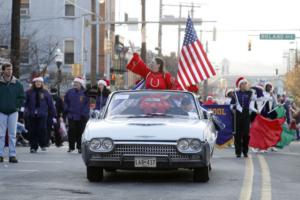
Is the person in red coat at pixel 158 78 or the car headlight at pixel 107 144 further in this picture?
the person in red coat at pixel 158 78

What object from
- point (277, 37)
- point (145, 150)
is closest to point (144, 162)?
point (145, 150)

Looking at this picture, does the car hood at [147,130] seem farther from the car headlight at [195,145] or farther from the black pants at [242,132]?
the black pants at [242,132]

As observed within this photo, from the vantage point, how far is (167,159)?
37.0 feet

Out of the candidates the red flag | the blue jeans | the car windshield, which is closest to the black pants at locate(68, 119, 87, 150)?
the blue jeans

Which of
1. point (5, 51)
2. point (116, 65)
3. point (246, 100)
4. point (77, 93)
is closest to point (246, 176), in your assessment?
point (246, 100)

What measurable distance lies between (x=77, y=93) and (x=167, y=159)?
8.12m

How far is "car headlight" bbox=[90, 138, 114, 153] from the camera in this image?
11320 millimetres

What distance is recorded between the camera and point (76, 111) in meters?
19.0

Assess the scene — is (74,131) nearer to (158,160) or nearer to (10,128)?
(10,128)

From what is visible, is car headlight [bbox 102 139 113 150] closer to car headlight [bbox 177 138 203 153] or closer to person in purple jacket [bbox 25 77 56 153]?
car headlight [bbox 177 138 203 153]

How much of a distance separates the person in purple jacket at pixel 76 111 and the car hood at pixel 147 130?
Answer: 7.07m

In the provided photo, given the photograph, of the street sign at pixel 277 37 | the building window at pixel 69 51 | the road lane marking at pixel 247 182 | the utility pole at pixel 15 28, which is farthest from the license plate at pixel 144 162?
the building window at pixel 69 51

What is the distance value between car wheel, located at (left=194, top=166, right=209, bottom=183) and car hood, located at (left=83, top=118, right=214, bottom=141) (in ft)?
1.46

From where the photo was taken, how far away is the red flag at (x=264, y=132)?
20766 mm
